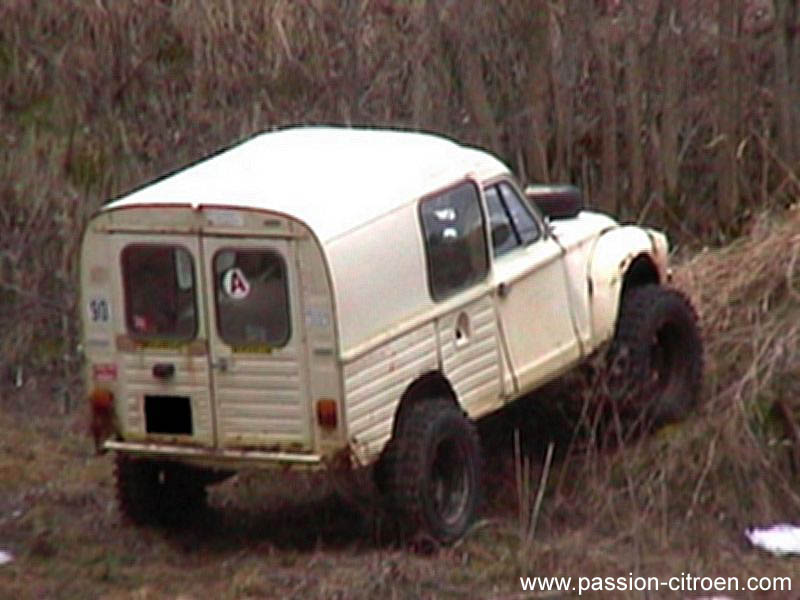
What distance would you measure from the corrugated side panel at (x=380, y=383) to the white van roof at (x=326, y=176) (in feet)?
1.87

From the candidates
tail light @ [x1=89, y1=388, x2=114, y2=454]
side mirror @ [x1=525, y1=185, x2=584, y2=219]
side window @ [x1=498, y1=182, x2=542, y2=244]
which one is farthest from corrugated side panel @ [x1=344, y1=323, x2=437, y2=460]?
side mirror @ [x1=525, y1=185, x2=584, y2=219]

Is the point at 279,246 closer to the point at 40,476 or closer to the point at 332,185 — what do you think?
the point at 332,185

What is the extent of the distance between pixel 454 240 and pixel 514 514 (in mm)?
1390

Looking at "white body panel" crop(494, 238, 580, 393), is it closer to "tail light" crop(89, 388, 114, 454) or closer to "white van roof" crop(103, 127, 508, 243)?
"white van roof" crop(103, 127, 508, 243)

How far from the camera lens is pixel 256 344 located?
8914mm

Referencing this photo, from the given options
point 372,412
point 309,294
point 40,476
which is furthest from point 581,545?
point 40,476

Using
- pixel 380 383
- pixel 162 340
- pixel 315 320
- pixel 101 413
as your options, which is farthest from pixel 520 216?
pixel 101 413

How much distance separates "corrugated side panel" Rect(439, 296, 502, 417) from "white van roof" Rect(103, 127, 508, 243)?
24.1 inches

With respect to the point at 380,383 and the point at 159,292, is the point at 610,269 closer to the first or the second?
the point at 380,383

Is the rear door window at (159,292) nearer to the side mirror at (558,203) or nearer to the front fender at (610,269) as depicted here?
the front fender at (610,269)

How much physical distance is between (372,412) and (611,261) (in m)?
2.09

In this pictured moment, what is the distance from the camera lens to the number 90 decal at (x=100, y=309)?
920 cm

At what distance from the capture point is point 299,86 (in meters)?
15.1

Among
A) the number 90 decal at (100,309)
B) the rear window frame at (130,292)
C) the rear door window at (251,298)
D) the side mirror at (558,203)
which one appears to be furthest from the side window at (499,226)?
the number 90 decal at (100,309)
